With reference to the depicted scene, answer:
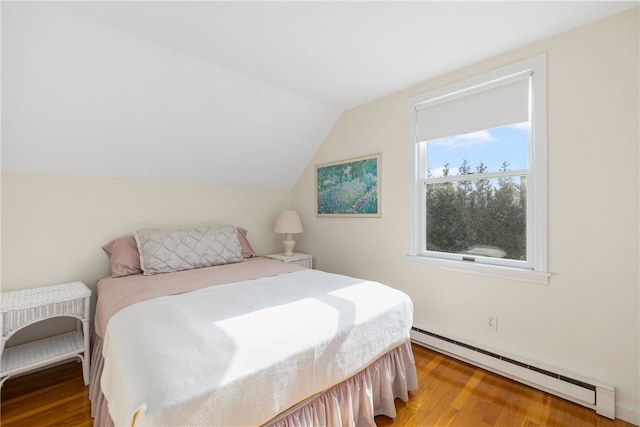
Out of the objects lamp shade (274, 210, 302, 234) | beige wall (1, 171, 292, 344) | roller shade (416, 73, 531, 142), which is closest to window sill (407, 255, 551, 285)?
roller shade (416, 73, 531, 142)

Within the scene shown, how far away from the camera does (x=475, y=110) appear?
2.20m

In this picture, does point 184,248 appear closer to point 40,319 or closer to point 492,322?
point 40,319

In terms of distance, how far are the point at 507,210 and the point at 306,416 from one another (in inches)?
75.5

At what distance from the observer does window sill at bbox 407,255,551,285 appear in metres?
1.90

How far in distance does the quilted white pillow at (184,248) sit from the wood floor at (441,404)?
90 centimetres

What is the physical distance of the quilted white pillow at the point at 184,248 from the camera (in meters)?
2.38

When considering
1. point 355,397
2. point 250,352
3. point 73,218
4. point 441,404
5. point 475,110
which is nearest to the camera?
point 250,352

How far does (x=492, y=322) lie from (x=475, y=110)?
161 cm

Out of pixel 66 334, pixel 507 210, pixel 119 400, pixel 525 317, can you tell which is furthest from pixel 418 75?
A: pixel 66 334

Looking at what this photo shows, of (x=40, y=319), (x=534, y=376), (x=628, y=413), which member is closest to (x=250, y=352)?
(x=40, y=319)

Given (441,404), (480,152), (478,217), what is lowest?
(441,404)

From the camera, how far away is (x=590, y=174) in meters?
1.73

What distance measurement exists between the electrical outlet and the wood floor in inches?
12.7

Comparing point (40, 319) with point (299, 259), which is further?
point (299, 259)
